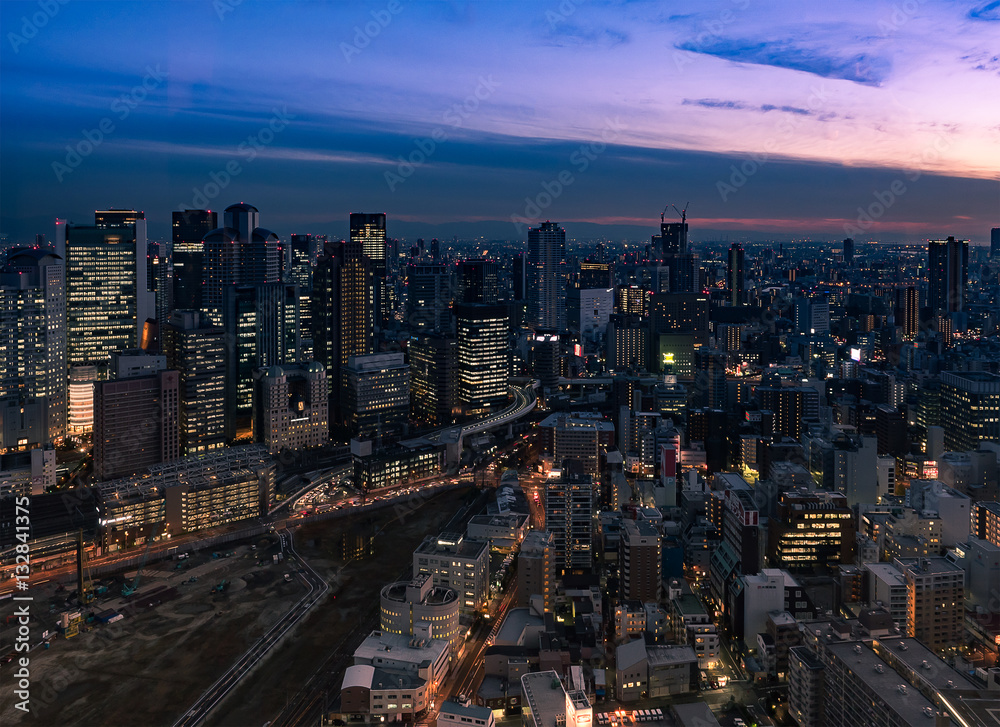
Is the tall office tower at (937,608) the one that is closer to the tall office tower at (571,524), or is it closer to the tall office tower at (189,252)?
the tall office tower at (571,524)

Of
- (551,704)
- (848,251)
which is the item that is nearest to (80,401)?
(551,704)

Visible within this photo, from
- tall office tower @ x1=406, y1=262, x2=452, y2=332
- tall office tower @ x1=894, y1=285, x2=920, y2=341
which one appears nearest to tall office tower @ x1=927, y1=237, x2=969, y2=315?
tall office tower @ x1=894, y1=285, x2=920, y2=341

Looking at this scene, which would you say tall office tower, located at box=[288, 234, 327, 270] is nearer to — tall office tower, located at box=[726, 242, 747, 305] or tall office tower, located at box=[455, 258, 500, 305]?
tall office tower, located at box=[455, 258, 500, 305]

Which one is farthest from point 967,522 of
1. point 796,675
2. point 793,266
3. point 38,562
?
point 793,266

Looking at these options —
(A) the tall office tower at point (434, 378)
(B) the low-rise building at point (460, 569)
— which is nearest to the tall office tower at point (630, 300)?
(A) the tall office tower at point (434, 378)

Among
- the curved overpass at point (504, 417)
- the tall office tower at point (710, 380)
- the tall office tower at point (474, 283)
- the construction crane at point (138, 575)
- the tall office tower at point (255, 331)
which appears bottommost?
the construction crane at point (138, 575)

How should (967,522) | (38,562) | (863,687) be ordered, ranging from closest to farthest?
(863,687) < (38,562) < (967,522)

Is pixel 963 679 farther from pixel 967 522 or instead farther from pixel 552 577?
pixel 967 522
